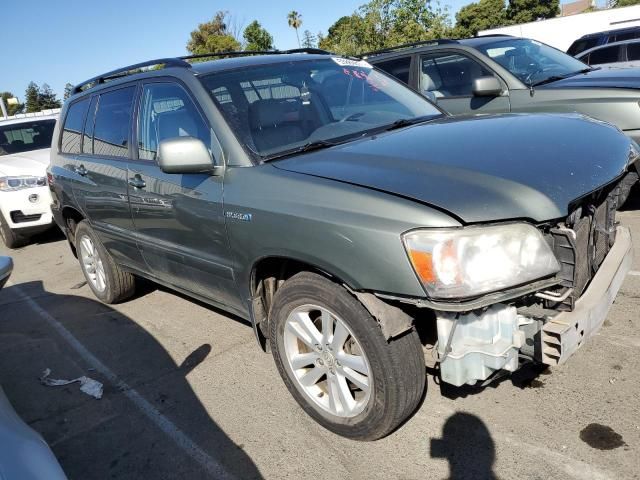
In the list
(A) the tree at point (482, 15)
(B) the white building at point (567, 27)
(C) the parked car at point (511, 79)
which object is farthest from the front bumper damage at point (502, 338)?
(A) the tree at point (482, 15)

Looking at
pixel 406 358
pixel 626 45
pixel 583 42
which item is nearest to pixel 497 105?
pixel 406 358

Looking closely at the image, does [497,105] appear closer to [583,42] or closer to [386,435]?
[386,435]

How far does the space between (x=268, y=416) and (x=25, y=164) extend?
6.45 m

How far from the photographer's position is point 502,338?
223 cm

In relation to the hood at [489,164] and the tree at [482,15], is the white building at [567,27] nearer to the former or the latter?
the tree at [482,15]

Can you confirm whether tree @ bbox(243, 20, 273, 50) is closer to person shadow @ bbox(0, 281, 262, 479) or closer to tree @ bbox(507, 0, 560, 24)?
tree @ bbox(507, 0, 560, 24)

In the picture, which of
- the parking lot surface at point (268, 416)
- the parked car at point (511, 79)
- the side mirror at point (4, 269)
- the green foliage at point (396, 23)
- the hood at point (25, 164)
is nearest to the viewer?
the parking lot surface at point (268, 416)

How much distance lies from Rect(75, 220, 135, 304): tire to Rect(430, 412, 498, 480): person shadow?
126 inches

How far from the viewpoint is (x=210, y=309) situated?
4.57m

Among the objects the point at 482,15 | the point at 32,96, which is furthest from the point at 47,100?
the point at 482,15

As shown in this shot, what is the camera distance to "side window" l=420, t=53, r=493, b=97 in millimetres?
6293

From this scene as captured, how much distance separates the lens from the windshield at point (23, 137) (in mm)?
8905

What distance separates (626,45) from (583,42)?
3.32m

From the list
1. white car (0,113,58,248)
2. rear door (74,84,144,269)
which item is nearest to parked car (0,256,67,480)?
rear door (74,84,144,269)
